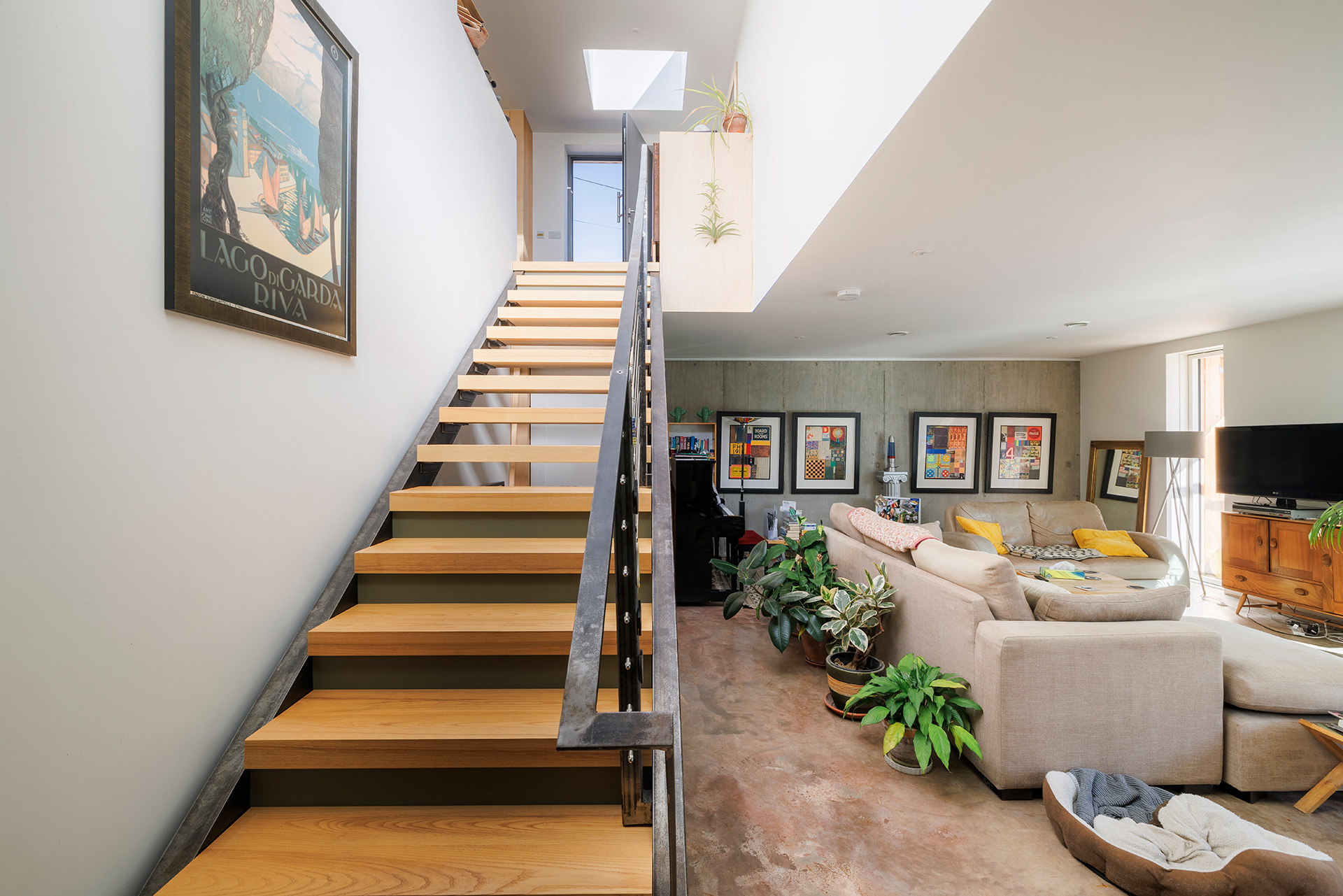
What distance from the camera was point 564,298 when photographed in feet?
12.8

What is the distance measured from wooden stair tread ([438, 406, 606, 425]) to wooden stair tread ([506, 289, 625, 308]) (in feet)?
4.51

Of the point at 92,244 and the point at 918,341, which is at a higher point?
the point at 918,341

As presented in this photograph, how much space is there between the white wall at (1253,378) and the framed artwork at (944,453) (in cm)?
132

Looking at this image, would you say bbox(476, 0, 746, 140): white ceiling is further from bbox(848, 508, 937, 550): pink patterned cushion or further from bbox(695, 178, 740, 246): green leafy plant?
bbox(848, 508, 937, 550): pink patterned cushion

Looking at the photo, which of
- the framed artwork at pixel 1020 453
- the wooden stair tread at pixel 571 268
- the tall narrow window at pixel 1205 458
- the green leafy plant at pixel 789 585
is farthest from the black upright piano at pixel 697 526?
the tall narrow window at pixel 1205 458

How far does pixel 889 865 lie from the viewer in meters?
1.84

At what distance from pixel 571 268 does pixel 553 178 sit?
111 inches

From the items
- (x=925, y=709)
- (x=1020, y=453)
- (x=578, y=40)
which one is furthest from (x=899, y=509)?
(x=578, y=40)

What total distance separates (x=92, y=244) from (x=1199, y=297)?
5.10 metres

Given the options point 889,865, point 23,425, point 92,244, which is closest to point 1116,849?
point 889,865

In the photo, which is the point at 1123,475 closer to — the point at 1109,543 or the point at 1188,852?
the point at 1109,543

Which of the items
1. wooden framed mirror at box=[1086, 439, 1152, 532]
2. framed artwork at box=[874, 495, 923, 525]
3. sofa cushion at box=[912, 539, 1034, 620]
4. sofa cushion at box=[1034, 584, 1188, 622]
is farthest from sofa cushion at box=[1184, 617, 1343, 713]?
framed artwork at box=[874, 495, 923, 525]

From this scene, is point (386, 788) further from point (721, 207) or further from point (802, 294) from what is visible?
point (721, 207)

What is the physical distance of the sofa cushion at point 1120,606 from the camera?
2.28 m
